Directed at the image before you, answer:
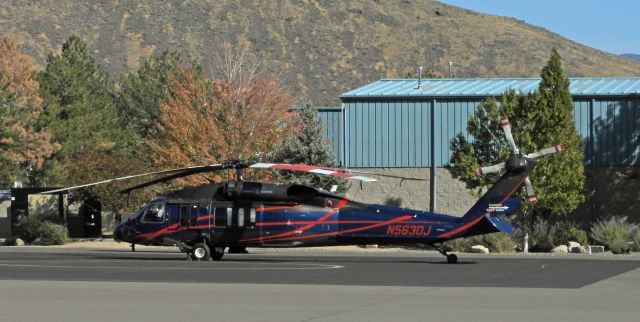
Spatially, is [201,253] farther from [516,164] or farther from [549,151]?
[549,151]

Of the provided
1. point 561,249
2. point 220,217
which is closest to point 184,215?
point 220,217

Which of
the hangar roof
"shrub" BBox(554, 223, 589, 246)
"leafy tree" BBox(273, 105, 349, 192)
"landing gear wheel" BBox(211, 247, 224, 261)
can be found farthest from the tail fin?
the hangar roof

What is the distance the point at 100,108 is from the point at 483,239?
4839 cm

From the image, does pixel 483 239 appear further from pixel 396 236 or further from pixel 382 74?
pixel 382 74

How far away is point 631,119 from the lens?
52.1 meters

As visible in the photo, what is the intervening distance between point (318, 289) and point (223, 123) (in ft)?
113

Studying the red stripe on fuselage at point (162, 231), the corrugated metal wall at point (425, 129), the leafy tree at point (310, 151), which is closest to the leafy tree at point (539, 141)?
the corrugated metal wall at point (425, 129)

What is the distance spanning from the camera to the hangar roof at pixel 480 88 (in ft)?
176

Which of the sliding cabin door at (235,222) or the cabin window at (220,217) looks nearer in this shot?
the sliding cabin door at (235,222)

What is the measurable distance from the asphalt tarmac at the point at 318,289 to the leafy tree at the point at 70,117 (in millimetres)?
46291

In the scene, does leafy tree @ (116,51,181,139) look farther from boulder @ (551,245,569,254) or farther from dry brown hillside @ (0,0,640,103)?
boulder @ (551,245,569,254)

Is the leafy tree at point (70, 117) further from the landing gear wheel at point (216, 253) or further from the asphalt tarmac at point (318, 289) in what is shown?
the asphalt tarmac at point (318, 289)

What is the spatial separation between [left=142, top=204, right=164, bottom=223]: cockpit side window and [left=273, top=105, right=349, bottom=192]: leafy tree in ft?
52.3

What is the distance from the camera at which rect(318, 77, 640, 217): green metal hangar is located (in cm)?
5194
